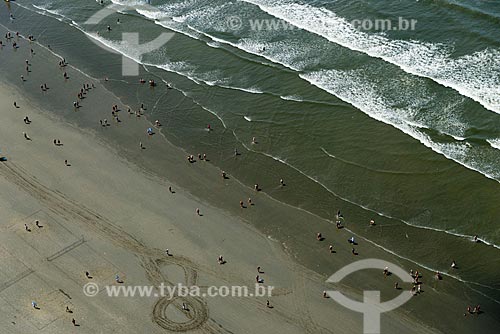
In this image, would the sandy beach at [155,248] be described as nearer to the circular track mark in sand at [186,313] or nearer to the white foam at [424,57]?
the circular track mark in sand at [186,313]

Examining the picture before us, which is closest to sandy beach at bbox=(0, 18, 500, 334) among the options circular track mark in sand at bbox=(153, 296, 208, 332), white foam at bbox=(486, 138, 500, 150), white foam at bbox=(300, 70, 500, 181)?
circular track mark in sand at bbox=(153, 296, 208, 332)

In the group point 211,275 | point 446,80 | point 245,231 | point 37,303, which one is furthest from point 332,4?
point 37,303

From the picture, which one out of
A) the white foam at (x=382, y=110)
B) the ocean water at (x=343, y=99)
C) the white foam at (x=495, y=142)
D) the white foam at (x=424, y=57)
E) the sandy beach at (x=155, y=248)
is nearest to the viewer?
the sandy beach at (x=155, y=248)

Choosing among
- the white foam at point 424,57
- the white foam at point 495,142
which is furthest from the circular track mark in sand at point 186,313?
the white foam at point 424,57

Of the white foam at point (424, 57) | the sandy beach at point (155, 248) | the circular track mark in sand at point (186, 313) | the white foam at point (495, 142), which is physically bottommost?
the circular track mark in sand at point (186, 313)

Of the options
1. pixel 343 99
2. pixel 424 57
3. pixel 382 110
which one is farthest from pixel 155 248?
pixel 424 57

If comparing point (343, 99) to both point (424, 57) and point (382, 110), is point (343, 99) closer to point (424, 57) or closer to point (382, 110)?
point (382, 110)
